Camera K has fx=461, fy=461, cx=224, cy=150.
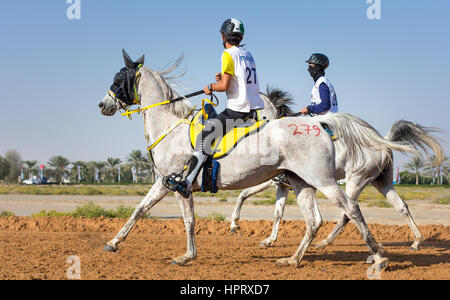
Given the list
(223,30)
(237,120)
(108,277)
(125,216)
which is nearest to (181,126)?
(237,120)

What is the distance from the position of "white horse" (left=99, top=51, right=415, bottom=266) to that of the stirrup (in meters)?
0.38

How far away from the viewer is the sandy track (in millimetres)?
6477

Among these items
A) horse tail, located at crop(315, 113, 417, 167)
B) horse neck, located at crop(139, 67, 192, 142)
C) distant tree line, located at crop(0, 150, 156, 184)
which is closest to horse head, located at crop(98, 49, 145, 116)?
horse neck, located at crop(139, 67, 192, 142)

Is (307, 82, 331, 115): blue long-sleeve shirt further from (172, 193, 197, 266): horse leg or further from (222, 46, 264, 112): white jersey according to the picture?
(172, 193, 197, 266): horse leg

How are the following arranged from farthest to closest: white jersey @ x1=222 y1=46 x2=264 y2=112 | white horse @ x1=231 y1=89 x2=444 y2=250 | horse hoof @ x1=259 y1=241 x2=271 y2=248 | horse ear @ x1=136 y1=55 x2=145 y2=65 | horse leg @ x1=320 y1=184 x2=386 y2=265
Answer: horse hoof @ x1=259 y1=241 x2=271 y2=248, white horse @ x1=231 y1=89 x2=444 y2=250, horse ear @ x1=136 y1=55 x2=145 y2=65, white jersey @ x1=222 y1=46 x2=264 y2=112, horse leg @ x1=320 y1=184 x2=386 y2=265

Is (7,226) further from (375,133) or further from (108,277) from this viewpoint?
(375,133)

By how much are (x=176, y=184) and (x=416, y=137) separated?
192 inches

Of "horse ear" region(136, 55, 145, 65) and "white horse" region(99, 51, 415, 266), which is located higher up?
"horse ear" region(136, 55, 145, 65)

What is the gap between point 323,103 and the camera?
8875 millimetres

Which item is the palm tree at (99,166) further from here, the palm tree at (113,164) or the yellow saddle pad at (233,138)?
the yellow saddle pad at (233,138)

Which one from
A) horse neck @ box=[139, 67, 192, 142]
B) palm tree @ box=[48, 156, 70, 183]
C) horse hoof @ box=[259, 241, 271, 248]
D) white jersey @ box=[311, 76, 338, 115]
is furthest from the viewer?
palm tree @ box=[48, 156, 70, 183]

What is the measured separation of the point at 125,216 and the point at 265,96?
24.2ft
